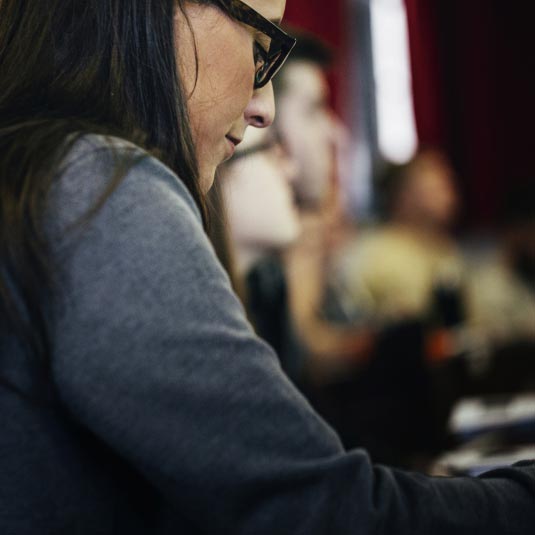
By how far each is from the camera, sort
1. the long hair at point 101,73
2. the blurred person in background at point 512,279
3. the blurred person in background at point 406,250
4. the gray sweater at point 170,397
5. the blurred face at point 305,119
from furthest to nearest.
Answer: the blurred person in background at point 512,279
the blurred person in background at point 406,250
the blurred face at point 305,119
the long hair at point 101,73
the gray sweater at point 170,397

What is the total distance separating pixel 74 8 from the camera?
661 millimetres

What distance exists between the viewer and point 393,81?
4496 mm

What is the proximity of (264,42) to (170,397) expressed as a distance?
35 cm

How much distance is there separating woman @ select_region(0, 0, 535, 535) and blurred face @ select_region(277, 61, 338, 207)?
5.07ft

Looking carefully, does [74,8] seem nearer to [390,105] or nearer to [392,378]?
[392,378]

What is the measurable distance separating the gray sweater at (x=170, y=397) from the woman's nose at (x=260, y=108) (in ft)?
0.73

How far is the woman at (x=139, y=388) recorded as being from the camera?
51 cm

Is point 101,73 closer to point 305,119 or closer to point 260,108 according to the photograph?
point 260,108

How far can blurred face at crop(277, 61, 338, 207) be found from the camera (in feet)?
7.01

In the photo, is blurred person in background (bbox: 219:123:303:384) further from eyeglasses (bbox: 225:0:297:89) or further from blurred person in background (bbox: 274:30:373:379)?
eyeglasses (bbox: 225:0:297:89)

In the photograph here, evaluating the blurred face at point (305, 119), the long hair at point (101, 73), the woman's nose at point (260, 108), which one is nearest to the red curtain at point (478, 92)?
the blurred face at point (305, 119)

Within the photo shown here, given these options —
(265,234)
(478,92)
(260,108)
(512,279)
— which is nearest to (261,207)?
(265,234)

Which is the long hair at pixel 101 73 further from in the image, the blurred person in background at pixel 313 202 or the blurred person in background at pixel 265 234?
the blurred person in background at pixel 313 202

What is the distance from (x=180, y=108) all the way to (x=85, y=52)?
87 mm
